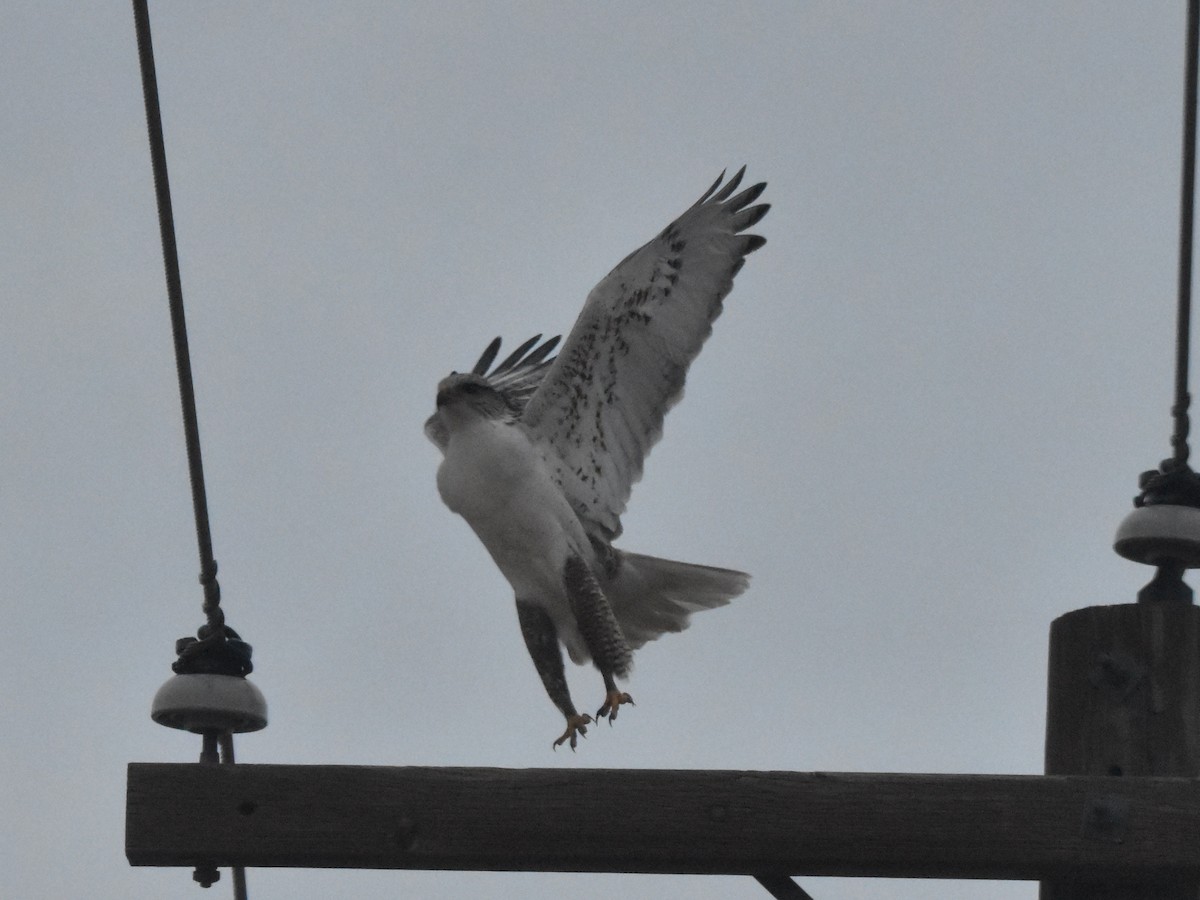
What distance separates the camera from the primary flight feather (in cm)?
600

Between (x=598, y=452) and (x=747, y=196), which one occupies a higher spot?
(x=747, y=196)

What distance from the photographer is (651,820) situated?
382 cm

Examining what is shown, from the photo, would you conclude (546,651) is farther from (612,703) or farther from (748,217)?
(748,217)

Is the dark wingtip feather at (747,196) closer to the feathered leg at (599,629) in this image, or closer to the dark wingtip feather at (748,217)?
the dark wingtip feather at (748,217)

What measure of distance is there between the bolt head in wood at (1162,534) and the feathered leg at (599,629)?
208 cm

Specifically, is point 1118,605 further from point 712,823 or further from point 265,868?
point 265,868

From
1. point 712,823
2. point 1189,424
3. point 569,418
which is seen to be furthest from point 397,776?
point 569,418

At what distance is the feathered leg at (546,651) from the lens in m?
6.04

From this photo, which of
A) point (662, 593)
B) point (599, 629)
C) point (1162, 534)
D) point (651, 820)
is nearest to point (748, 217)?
point (662, 593)

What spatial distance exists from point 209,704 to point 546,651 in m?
1.83

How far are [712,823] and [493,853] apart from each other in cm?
42

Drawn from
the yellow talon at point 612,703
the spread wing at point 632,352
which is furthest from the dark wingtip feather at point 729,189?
the yellow talon at point 612,703

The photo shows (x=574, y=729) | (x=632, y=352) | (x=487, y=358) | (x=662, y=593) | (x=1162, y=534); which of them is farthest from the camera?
(x=487, y=358)

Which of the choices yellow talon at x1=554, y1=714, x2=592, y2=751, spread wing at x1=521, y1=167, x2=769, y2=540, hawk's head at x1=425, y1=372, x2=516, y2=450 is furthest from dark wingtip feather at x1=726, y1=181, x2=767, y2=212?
yellow talon at x1=554, y1=714, x2=592, y2=751
